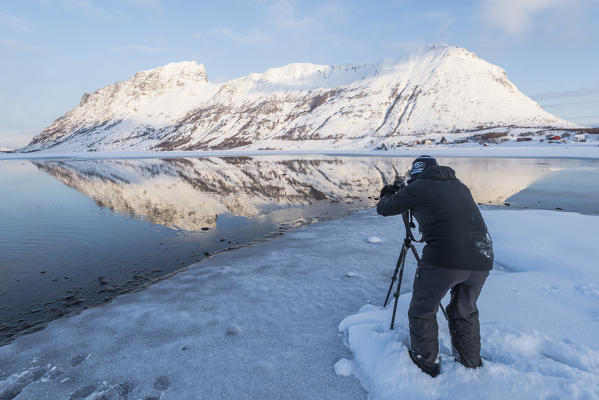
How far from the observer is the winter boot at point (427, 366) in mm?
3428

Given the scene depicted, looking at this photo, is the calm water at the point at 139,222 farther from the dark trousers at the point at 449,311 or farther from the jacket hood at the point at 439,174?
the jacket hood at the point at 439,174

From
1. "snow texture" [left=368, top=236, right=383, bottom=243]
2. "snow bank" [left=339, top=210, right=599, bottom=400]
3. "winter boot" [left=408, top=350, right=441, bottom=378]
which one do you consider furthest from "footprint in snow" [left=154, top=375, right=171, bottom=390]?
"snow texture" [left=368, top=236, right=383, bottom=243]

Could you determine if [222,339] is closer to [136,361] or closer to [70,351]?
[136,361]

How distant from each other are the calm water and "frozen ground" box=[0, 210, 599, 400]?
126cm

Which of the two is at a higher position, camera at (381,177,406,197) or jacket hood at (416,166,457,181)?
jacket hood at (416,166,457,181)

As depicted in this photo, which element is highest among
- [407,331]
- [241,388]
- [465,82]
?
[465,82]

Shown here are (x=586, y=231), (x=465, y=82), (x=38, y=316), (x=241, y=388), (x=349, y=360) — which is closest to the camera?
(x=241, y=388)

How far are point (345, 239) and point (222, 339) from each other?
18.5 feet

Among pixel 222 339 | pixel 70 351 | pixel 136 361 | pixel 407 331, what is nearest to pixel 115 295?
pixel 70 351

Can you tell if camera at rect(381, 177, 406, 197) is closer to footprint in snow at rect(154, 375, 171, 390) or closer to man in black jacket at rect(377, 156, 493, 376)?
man in black jacket at rect(377, 156, 493, 376)

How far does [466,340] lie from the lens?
3.42 meters

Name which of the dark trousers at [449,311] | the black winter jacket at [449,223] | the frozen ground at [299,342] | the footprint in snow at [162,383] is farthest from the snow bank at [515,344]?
the footprint in snow at [162,383]

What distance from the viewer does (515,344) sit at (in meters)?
3.72

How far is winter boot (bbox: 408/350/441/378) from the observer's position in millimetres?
3428
